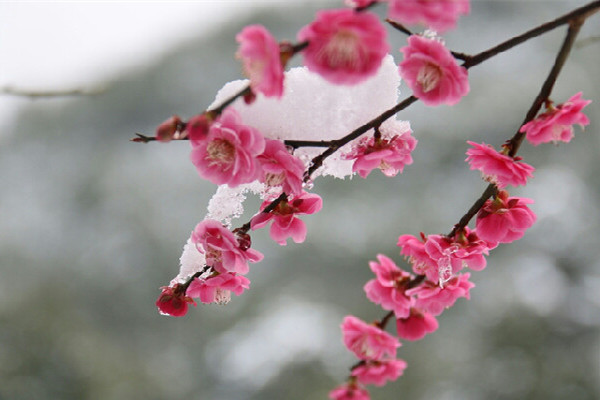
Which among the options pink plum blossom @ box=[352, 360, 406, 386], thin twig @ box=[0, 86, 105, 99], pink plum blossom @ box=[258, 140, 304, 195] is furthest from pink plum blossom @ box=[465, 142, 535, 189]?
thin twig @ box=[0, 86, 105, 99]

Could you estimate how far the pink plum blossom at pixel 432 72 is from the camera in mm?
591

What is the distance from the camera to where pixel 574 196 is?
150 inches

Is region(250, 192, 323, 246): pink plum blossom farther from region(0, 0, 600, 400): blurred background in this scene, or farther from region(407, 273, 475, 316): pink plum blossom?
region(0, 0, 600, 400): blurred background

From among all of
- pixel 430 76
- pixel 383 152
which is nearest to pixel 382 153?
pixel 383 152

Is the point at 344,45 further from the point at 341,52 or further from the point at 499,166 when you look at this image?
the point at 499,166

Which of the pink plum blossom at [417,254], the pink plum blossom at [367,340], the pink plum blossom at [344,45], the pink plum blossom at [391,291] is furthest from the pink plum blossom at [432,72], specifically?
the pink plum blossom at [367,340]

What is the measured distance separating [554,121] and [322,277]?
335cm

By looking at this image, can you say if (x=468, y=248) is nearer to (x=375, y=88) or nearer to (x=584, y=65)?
(x=375, y=88)

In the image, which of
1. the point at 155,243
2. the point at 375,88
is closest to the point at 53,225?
the point at 155,243

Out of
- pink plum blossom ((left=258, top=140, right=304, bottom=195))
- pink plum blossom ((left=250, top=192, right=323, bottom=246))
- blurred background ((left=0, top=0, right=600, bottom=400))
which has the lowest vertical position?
pink plum blossom ((left=258, top=140, right=304, bottom=195))

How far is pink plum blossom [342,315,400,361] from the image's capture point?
3.18ft

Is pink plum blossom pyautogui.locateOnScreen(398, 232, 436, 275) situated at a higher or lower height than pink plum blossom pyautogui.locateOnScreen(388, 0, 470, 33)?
higher

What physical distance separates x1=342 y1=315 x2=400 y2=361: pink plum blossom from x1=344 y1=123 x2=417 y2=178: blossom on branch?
1.17 feet

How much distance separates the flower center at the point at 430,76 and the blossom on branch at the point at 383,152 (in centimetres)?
9
